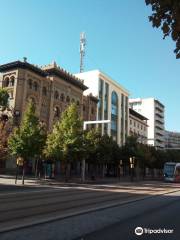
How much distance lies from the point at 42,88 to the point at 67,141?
664 inches

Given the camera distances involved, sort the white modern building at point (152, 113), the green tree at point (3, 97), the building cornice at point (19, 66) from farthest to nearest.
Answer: the white modern building at point (152, 113) → the building cornice at point (19, 66) → the green tree at point (3, 97)

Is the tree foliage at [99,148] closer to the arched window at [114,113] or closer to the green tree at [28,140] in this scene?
the green tree at [28,140]

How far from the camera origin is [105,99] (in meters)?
78.8

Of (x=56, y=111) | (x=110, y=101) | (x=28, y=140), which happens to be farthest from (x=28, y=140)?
(x=110, y=101)

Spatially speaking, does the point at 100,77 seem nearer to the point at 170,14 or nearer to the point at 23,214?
the point at 23,214

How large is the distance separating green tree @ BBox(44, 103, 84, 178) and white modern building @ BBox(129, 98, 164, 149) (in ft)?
304

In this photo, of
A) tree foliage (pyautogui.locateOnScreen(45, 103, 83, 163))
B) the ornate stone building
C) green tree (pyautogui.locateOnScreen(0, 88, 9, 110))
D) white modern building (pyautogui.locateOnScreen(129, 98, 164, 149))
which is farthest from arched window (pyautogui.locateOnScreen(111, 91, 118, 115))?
white modern building (pyautogui.locateOnScreen(129, 98, 164, 149))

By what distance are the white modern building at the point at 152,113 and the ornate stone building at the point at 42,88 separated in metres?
72.2

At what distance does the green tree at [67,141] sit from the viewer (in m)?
40.9

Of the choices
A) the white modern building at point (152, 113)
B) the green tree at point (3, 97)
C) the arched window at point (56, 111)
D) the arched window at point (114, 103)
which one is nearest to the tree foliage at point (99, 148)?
the arched window at point (56, 111)

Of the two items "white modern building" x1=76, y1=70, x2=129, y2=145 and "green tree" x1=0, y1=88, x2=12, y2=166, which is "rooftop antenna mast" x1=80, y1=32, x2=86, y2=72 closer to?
"white modern building" x1=76, y1=70, x2=129, y2=145

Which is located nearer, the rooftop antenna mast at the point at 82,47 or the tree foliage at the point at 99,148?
the tree foliage at the point at 99,148

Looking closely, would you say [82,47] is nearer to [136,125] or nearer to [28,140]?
[136,125]

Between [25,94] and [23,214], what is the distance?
1540 inches
